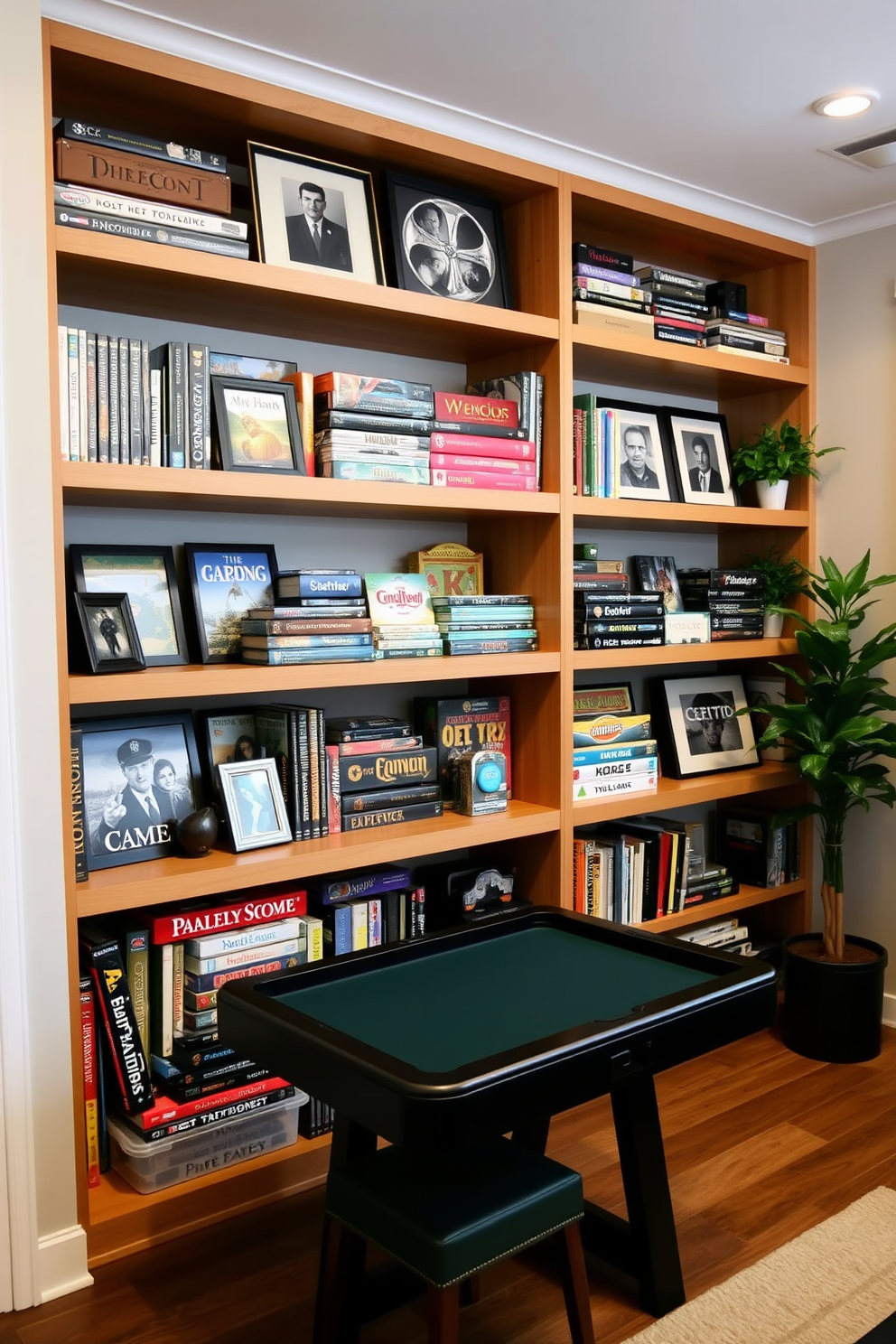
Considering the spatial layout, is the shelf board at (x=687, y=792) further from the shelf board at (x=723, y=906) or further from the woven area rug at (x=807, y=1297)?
→ the woven area rug at (x=807, y=1297)

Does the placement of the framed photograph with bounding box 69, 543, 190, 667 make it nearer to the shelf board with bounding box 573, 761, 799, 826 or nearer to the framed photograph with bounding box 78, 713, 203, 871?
the framed photograph with bounding box 78, 713, 203, 871

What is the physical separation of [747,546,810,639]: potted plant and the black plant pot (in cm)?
108

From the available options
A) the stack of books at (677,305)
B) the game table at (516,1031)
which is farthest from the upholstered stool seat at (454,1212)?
the stack of books at (677,305)

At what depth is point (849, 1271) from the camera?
7.27 feet

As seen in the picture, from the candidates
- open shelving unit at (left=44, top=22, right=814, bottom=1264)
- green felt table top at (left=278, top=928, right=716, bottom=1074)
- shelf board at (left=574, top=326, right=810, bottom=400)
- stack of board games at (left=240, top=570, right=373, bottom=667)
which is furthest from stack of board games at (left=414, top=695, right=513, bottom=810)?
shelf board at (left=574, top=326, right=810, bottom=400)

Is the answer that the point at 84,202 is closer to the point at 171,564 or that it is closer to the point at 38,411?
the point at 38,411

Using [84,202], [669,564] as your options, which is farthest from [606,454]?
[84,202]

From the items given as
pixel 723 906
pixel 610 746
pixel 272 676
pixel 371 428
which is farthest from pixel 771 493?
pixel 272 676

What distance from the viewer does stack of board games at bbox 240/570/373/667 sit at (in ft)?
8.18

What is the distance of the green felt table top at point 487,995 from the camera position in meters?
1.71

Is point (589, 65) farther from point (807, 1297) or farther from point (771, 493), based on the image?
point (807, 1297)

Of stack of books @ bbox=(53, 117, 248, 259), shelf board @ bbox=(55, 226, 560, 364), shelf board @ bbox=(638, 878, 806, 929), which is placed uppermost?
stack of books @ bbox=(53, 117, 248, 259)

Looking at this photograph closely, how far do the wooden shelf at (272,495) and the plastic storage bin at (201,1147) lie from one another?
4.45ft

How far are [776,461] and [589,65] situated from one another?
1.53 m
